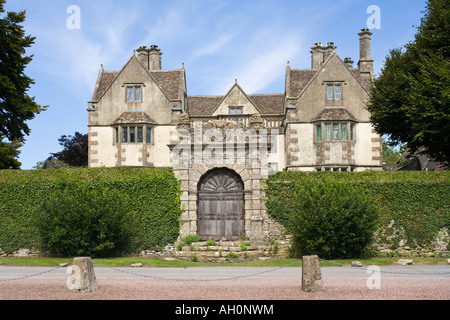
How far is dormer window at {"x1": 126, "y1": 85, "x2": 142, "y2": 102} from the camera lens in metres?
33.6

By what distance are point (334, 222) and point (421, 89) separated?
8.83m

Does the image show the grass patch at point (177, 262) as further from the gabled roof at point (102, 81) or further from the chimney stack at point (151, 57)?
the chimney stack at point (151, 57)

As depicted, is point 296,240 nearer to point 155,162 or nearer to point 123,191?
point 123,191

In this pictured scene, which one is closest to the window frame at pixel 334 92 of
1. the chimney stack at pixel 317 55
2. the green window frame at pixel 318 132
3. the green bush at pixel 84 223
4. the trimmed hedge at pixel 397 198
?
the green window frame at pixel 318 132

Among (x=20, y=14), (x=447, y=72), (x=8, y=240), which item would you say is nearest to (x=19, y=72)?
(x=20, y=14)

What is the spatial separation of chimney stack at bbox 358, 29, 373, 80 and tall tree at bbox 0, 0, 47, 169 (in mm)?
24247

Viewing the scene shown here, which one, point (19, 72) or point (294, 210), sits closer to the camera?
point (294, 210)

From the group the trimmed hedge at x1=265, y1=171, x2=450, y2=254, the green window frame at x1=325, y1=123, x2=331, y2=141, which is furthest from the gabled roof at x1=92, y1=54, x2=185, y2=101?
the trimmed hedge at x1=265, y1=171, x2=450, y2=254

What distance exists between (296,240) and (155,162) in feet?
52.0

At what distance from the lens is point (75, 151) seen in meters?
44.6

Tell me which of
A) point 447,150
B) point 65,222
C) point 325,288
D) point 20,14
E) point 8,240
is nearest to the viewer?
point 325,288

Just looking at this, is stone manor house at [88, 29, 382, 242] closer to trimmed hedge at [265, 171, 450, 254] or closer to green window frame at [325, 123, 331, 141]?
green window frame at [325, 123, 331, 141]

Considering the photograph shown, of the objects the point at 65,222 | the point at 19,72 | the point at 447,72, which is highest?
the point at 19,72

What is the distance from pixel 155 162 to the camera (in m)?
33.0
